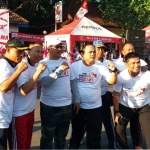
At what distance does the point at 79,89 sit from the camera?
3.96m

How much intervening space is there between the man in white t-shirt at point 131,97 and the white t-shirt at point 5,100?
5.39 feet

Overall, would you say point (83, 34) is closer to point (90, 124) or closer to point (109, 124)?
point (109, 124)

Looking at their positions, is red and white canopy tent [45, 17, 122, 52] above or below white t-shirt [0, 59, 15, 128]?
above

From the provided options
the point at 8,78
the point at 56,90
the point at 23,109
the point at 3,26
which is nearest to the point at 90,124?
the point at 56,90

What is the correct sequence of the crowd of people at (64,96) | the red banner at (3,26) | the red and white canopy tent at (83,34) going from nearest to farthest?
the crowd of people at (64,96) < the red banner at (3,26) < the red and white canopy tent at (83,34)

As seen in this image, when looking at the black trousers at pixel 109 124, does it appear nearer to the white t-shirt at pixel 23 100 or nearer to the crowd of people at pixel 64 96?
the crowd of people at pixel 64 96

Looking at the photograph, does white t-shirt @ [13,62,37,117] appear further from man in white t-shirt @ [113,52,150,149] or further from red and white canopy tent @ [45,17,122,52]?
red and white canopy tent @ [45,17,122,52]

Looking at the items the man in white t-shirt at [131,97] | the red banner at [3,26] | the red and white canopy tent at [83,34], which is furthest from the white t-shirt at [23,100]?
the red and white canopy tent at [83,34]

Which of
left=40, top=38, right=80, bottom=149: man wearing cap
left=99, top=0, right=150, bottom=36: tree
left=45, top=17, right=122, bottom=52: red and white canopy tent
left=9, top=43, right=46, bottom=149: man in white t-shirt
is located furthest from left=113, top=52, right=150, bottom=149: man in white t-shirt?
left=99, top=0, right=150, bottom=36: tree

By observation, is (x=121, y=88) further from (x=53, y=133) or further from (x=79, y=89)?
(x=53, y=133)

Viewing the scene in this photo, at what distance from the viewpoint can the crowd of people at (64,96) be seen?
3.13 meters

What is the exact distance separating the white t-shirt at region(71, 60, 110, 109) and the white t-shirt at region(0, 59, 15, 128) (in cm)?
117

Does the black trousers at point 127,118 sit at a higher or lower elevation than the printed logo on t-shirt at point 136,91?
lower

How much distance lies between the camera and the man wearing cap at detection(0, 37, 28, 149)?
288 cm
